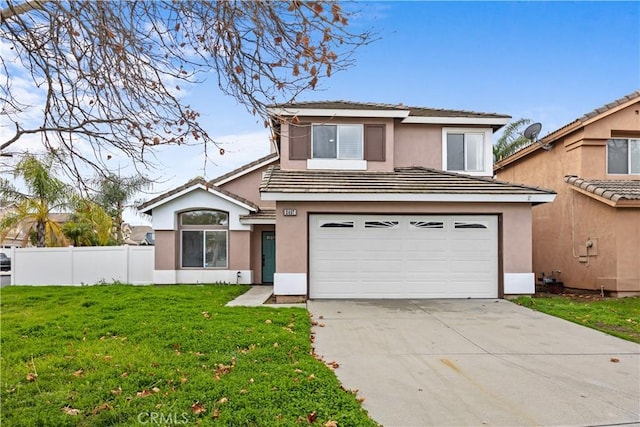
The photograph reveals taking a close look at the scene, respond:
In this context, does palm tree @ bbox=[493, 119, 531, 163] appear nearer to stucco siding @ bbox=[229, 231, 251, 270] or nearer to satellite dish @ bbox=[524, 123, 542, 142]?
satellite dish @ bbox=[524, 123, 542, 142]

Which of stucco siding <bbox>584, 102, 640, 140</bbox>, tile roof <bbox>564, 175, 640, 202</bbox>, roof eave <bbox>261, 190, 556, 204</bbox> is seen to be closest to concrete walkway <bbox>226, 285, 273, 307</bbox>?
roof eave <bbox>261, 190, 556, 204</bbox>

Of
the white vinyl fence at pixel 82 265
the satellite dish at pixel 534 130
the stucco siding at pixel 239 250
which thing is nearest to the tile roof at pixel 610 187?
the satellite dish at pixel 534 130

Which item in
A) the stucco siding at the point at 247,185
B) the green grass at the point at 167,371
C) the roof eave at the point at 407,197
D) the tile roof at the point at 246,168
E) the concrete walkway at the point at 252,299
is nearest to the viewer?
the green grass at the point at 167,371

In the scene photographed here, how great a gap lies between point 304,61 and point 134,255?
15205 millimetres

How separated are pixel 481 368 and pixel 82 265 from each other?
1659 centimetres

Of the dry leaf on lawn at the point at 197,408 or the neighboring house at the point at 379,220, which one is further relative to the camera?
the neighboring house at the point at 379,220

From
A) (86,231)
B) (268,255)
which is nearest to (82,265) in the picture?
(86,231)

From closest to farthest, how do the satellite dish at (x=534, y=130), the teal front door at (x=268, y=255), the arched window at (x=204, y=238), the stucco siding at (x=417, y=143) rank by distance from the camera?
the stucco siding at (x=417, y=143)
the satellite dish at (x=534, y=130)
the arched window at (x=204, y=238)
the teal front door at (x=268, y=255)

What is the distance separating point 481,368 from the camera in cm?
546

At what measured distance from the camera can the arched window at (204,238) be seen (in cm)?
1549

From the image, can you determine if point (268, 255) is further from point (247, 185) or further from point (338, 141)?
point (338, 141)

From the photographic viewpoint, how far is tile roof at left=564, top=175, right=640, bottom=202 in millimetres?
11734

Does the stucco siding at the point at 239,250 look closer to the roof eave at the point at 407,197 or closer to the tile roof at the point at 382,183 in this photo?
the tile roof at the point at 382,183

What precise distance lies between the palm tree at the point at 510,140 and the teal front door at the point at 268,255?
50.1ft
